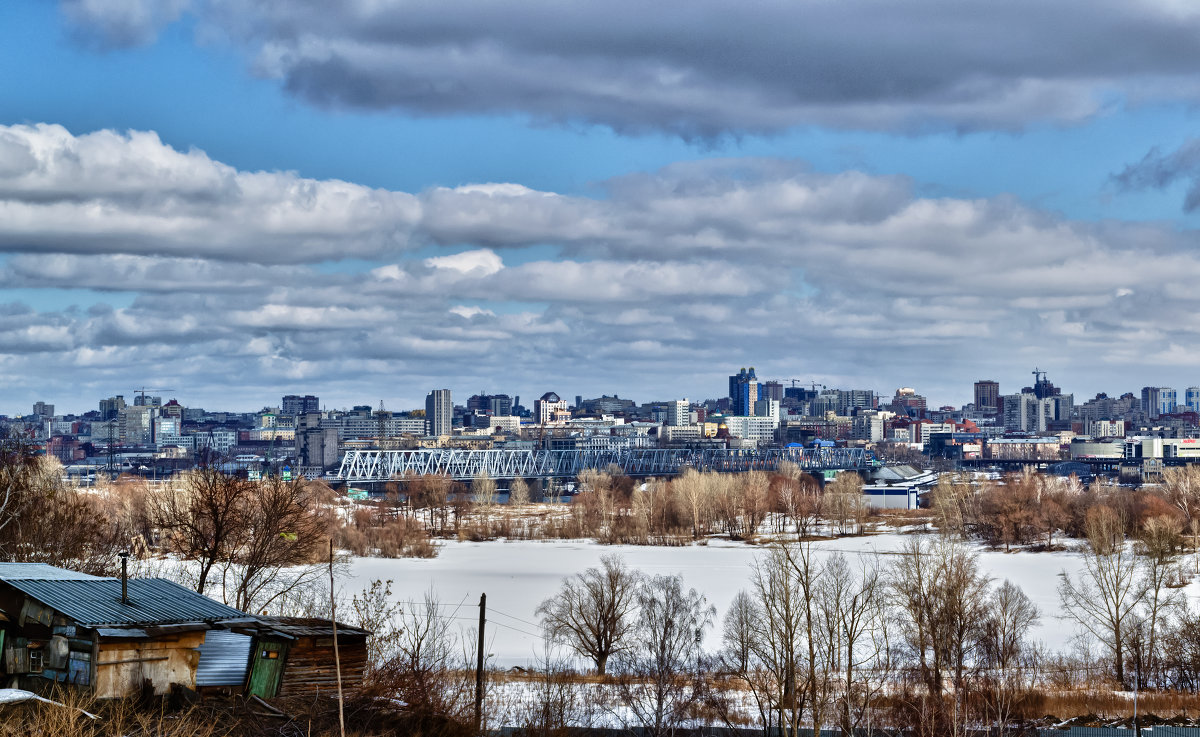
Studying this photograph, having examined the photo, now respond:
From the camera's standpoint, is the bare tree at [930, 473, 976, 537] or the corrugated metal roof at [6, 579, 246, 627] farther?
the bare tree at [930, 473, 976, 537]

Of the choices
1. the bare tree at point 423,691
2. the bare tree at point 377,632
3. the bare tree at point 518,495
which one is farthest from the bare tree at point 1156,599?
the bare tree at point 518,495

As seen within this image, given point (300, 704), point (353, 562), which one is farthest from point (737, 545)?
point (300, 704)

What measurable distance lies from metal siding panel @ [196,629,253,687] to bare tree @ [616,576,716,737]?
1132 centimetres

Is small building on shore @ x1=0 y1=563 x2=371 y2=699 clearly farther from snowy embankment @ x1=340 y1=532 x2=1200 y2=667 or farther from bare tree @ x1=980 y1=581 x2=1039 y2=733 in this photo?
bare tree @ x1=980 y1=581 x2=1039 y2=733

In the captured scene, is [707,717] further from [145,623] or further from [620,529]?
[620,529]

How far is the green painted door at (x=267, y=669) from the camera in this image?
75.6 feet

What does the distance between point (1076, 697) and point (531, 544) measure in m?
57.2

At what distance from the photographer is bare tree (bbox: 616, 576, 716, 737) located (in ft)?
106

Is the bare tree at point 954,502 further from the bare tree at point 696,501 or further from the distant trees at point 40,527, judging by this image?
the distant trees at point 40,527

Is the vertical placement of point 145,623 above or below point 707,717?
above

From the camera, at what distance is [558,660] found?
4134 cm

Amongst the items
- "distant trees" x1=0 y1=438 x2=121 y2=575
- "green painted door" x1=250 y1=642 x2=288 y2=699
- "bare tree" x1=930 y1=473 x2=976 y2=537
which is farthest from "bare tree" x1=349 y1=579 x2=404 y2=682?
"bare tree" x1=930 y1=473 x2=976 y2=537

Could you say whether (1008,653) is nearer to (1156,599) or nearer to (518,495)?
(1156,599)

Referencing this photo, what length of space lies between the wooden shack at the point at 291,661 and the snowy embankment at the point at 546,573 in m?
16.5
